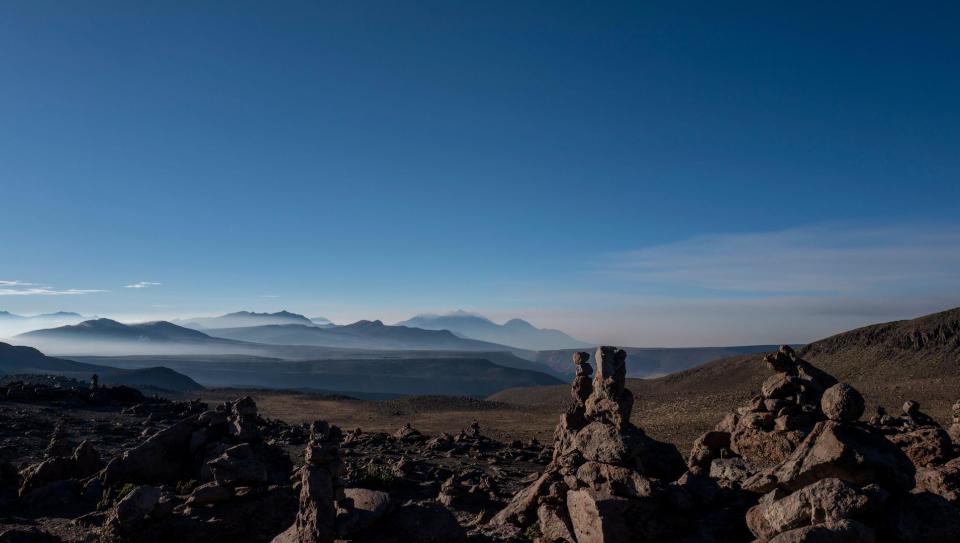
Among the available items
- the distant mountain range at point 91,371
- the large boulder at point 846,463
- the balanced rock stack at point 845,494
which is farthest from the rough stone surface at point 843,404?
the distant mountain range at point 91,371

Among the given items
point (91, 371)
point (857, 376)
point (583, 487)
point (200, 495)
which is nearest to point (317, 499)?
point (200, 495)

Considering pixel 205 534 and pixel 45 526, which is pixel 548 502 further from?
pixel 45 526

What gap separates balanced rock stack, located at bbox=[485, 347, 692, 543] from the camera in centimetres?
1266

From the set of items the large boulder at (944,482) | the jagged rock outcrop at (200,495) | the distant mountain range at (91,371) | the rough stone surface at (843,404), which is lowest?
the distant mountain range at (91,371)

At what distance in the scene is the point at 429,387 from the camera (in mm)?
181625

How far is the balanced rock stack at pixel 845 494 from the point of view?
1070 centimetres

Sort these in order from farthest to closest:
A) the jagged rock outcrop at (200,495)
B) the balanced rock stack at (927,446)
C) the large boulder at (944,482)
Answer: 1. the balanced rock stack at (927,446)
2. the jagged rock outcrop at (200,495)
3. the large boulder at (944,482)

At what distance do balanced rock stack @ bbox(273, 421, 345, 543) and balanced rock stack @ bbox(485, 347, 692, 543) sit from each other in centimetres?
438

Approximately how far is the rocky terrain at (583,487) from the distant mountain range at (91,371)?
330 ft

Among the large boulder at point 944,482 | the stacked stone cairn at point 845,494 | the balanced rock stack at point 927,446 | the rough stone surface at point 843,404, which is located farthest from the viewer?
the balanced rock stack at point 927,446

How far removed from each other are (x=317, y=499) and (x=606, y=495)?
6528 mm

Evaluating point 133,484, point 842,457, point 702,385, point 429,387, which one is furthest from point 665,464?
point 429,387

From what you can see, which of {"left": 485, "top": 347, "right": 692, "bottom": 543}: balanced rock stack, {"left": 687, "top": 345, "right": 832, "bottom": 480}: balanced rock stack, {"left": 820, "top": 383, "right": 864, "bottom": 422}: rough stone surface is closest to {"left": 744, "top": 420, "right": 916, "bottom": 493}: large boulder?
{"left": 820, "top": 383, "right": 864, "bottom": 422}: rough stone surface

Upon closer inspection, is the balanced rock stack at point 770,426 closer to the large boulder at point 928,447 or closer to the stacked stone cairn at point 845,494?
the large boulder at point 928,447
